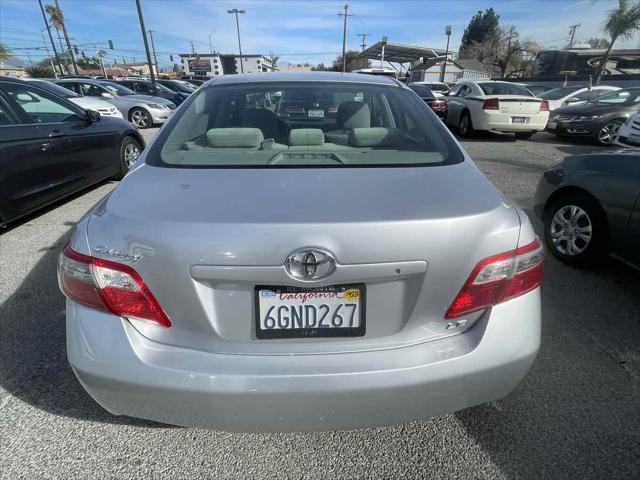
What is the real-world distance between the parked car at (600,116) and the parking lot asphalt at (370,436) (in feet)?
29.0

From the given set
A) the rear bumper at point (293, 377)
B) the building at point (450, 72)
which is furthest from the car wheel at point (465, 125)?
the building at point (450, 72)

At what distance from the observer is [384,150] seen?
79.7 inches

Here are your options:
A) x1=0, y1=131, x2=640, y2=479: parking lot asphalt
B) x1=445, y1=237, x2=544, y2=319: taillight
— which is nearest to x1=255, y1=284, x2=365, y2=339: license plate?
x1=445, y1=237, x2=544, y2=319: taillight

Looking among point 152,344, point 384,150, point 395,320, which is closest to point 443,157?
point 384,150

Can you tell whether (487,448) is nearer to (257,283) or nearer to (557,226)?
(257,283)

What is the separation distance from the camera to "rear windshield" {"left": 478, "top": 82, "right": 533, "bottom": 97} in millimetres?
10688

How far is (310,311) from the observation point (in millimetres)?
1337

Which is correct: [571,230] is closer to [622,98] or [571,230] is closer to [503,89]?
[622,98]

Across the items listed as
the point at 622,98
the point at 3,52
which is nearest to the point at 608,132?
the point at 622,98

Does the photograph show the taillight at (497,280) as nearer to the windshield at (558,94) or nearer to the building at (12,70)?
the windshield at (558,94)

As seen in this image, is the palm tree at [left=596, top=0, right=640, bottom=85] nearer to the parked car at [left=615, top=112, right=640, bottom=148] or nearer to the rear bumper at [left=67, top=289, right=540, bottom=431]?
the parked car at [left=615, top=112, right=640, bottom=148]

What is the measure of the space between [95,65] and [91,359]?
9624 centimetres

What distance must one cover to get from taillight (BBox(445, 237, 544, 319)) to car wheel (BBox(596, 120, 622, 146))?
33.4 ft

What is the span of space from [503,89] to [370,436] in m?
11.4
